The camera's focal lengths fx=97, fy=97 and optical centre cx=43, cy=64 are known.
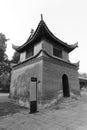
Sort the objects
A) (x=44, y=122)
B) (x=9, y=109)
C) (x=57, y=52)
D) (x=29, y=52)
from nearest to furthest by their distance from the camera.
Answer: (x=44, y=122)
(x=9, y=109)
(x=57, y=52)
(x=29, y=52)

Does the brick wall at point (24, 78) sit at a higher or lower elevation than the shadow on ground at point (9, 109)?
higher

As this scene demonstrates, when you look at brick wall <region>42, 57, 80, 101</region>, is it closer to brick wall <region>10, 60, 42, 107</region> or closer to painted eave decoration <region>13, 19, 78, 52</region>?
brick wall <region>10, 60, 42, 107</region>

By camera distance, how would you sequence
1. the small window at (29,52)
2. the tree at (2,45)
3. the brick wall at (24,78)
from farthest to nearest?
the tree at (2,45)
the small window at (29,52)
the brick wall at (24,78)

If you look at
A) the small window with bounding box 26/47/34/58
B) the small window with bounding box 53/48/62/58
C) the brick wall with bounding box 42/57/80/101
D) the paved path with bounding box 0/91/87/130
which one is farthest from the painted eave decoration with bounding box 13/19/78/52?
the paved path with bounding box 0/91/87/130

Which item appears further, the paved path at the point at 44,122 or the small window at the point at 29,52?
the small window at the point at 29,52

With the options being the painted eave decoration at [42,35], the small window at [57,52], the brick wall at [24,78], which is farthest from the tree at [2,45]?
the small window at [57,52]

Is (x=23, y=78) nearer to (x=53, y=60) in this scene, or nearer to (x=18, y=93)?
(x=18, y=93)

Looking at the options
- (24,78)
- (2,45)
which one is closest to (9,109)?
(24,78)

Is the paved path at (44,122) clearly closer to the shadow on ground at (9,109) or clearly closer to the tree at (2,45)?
the shadow on ground at (9,109)

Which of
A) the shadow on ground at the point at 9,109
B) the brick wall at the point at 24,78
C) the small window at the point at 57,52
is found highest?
the small window at the point at 57,52

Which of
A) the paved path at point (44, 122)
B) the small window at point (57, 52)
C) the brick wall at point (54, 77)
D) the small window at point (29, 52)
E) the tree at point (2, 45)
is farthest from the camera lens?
the tree at point (2, 45)

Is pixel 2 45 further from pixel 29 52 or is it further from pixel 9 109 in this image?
pixel 9 109

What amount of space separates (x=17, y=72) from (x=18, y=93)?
8.60ft

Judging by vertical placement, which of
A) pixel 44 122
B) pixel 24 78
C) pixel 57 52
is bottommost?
pixel 44 122
